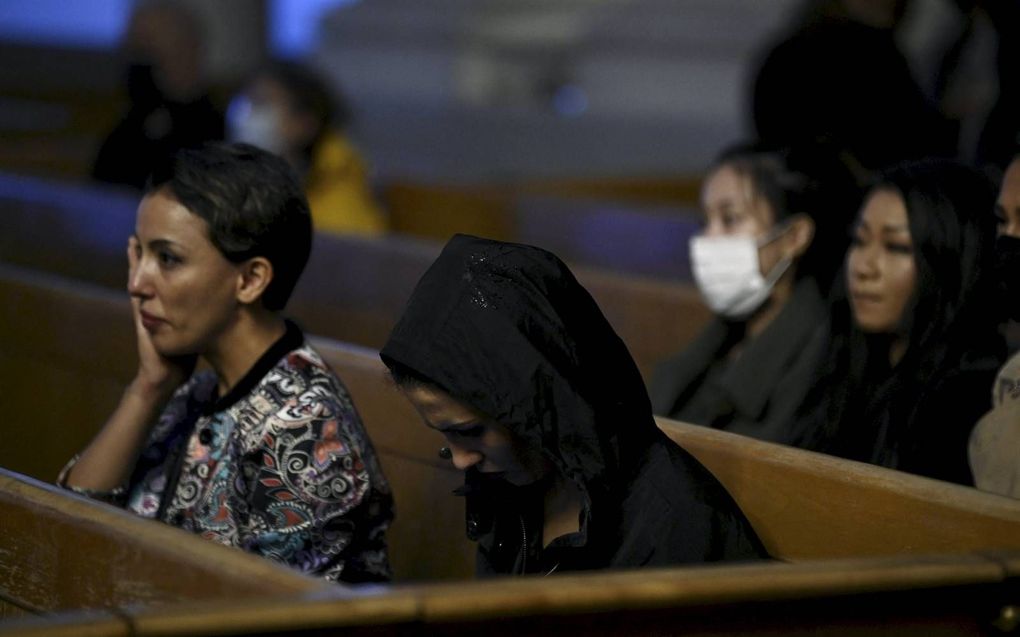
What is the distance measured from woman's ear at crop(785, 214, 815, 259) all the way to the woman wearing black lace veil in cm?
211

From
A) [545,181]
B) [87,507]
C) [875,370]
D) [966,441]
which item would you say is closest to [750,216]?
[875,370]

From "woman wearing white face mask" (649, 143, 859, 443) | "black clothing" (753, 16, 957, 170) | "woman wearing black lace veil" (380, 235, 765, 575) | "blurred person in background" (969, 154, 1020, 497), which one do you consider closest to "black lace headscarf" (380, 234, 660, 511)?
"woman wearing black lace veil" (380, 235, 765, 575)

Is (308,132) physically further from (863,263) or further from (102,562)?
(102,562)

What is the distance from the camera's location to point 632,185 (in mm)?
8805

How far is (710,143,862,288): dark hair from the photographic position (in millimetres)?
4668

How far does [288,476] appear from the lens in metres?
2.89

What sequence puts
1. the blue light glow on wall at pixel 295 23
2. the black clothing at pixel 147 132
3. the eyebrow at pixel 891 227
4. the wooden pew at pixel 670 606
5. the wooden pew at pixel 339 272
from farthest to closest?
the blue light glow on wall at pixel 295 23, the black clothing at pixel 147 132, the wooden pew at pixel 339 272, the eyebrow at pixel 891 227, the wooden pew at pixel 670 606

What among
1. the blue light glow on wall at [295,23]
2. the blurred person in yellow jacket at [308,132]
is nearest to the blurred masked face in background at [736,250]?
the blurred person in yellow jacket at [308,132]

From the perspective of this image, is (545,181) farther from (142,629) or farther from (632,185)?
(142,629)

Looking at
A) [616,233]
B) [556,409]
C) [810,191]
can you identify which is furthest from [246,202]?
[616,233]

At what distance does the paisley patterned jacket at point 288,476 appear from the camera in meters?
2.88

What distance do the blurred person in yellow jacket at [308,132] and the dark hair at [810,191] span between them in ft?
7.78

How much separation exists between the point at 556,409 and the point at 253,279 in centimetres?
94

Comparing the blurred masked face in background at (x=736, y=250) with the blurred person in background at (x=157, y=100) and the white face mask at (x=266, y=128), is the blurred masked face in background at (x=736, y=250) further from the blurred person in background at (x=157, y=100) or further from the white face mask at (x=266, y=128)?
the blurred person in background at (x=157, y=100)
